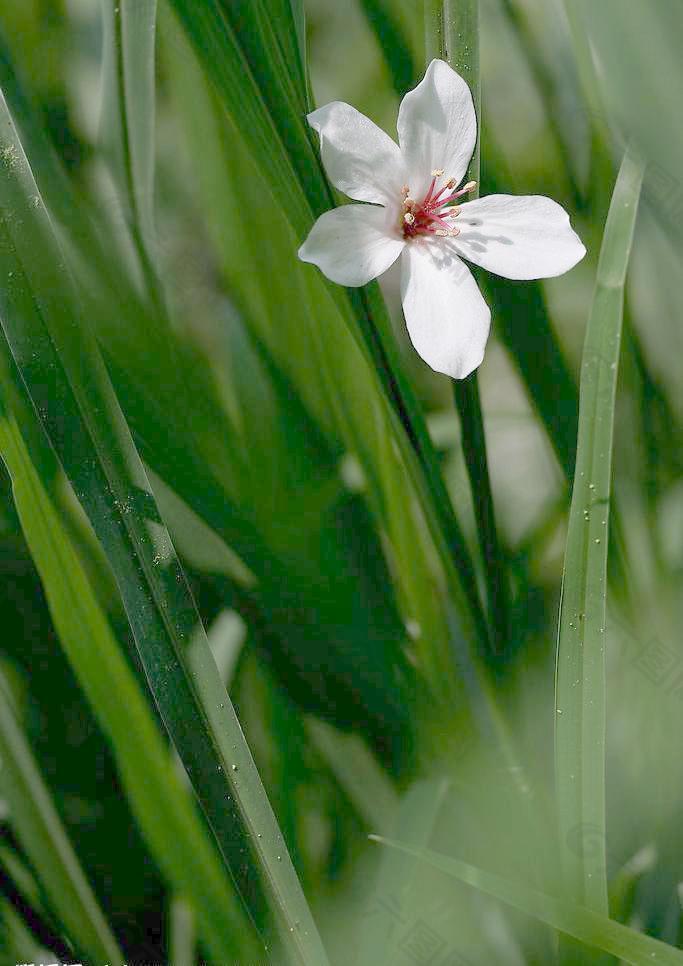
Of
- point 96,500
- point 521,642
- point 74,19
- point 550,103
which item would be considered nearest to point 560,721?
point 521,642

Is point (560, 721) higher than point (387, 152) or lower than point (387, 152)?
lower

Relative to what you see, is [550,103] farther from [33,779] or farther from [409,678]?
[33,779]

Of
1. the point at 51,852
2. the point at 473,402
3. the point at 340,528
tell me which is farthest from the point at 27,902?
the point at 473,402

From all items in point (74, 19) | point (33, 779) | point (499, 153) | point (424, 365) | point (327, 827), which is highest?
point (74, 19)

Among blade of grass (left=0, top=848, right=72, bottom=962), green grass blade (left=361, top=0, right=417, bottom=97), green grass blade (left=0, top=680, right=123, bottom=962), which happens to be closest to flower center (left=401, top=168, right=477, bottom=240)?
green grass blade (left=361, top=0, right=417, bottom=97)

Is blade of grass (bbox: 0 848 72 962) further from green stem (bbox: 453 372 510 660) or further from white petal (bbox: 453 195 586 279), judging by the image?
white petal (bbox: 453 195 586 279)

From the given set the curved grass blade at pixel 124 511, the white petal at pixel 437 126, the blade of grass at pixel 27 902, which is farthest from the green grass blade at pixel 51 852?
the white petal at pixel 437 126
